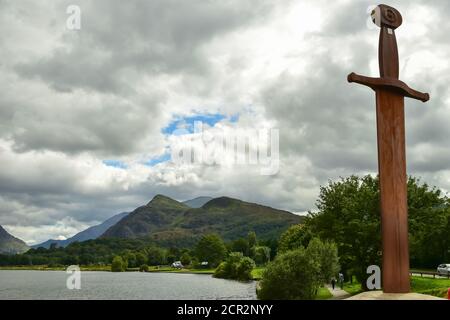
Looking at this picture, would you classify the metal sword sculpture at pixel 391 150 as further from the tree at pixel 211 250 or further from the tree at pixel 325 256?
the tree at pixel 211 250

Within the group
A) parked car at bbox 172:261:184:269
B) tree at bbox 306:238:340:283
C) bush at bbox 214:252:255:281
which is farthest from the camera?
parked car at bbox 172:261:184:269

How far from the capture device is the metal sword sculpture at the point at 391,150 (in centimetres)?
2023

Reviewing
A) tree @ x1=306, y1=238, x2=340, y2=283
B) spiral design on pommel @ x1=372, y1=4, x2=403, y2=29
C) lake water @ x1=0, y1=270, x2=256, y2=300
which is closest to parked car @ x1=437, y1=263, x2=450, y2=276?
tree @ x1=306, y1=238, x2=340, y2=283

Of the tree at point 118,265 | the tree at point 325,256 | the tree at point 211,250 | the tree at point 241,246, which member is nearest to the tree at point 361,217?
the tree at point 325,256

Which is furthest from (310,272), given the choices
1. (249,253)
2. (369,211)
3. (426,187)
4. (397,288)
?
(249,253)

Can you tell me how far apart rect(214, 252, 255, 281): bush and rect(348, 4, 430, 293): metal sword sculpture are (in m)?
91.6

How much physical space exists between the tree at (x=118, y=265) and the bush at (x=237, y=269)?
65391 millimetres

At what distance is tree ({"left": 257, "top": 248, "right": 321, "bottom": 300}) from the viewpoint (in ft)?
155

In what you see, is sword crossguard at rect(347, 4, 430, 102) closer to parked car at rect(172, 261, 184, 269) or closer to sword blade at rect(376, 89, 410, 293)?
sword blade at rect(376, 89, 410, 293)

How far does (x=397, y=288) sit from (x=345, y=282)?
60144 millimetres

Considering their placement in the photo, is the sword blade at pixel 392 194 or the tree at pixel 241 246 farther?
the tree at pixel 241 246

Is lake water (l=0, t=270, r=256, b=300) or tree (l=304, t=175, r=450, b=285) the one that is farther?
lake water (l=0, t=270, r=256, b=300)

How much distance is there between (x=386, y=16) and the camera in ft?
69.9
